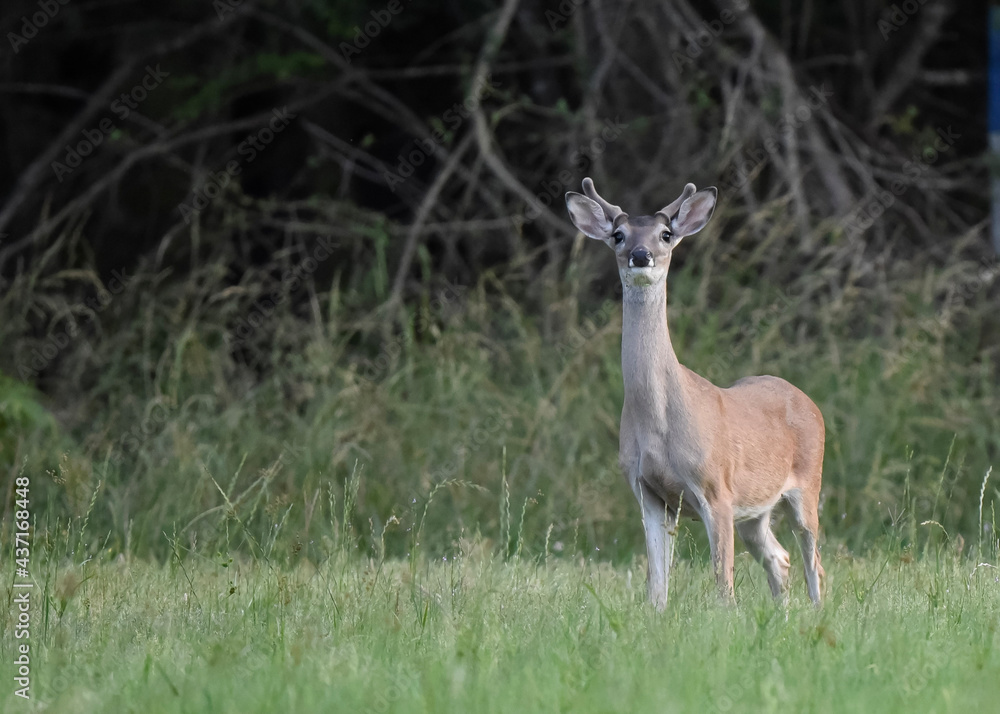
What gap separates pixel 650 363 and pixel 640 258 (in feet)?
1.37

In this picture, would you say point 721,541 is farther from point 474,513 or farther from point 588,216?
point 474,513

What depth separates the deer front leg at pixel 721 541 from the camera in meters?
5.19

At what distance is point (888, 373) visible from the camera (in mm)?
8172

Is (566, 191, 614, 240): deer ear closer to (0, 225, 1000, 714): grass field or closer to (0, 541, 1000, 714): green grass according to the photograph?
(0, 225, 1000, 714): grass field

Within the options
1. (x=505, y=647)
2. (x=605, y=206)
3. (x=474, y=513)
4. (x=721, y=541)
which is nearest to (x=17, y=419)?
(x=474, y=513)

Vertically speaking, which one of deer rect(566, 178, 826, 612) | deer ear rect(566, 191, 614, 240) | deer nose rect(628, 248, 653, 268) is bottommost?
deer rect(566, 178, 826, 612)

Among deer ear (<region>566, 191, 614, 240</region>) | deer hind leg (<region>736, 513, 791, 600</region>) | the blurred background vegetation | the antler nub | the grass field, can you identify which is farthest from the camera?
the blurred background vegetation

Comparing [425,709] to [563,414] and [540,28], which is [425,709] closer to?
[563,414]

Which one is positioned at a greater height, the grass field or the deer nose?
the deer nose

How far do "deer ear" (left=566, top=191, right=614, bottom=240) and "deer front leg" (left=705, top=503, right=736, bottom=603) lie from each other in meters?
1.22

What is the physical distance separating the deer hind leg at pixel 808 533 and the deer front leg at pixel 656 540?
648 mm

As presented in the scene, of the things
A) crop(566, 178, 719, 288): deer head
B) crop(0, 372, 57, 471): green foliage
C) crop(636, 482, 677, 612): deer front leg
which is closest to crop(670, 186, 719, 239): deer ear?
crop(566, 178, 719, 288): deer head

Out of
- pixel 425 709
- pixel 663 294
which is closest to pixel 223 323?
pixel 663 294

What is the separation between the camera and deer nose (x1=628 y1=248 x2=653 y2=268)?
17.2ft
